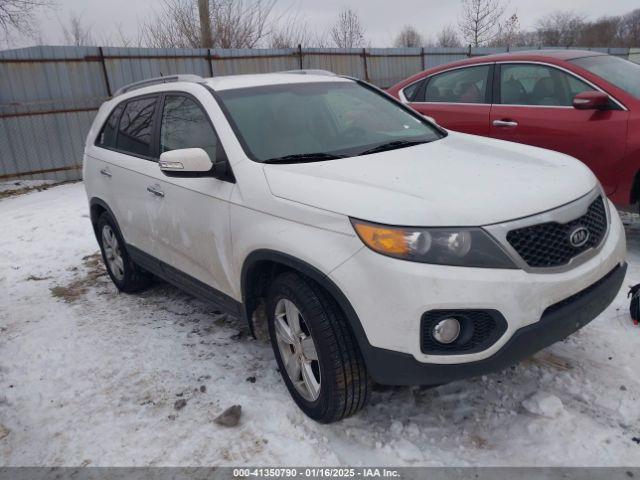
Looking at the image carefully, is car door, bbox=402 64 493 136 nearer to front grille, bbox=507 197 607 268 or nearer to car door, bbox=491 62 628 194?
car door, bbox=491 62 628 194

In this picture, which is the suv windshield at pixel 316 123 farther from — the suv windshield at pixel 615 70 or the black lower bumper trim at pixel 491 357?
the suv windshield at pixel 615 70

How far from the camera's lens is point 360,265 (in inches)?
87.0

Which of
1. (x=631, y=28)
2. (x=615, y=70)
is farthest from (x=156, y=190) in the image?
(x=631, y=28)

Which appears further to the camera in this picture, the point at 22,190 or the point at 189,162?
the point at 22,190

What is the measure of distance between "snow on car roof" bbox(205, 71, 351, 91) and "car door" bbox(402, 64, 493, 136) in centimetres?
197

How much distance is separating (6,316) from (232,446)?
2819 mm

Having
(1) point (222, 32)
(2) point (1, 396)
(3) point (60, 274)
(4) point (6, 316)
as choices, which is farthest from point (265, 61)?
(2) point (1, 396)

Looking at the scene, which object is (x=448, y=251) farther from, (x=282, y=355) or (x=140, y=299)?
(x=140, y=299)

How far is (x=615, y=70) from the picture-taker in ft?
16.1

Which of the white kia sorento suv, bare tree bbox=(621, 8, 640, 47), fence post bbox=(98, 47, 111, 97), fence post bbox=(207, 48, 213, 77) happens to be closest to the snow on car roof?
the white kia sorento suv

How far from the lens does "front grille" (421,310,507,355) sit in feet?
7.06

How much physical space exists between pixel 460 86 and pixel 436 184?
3613 millimetres

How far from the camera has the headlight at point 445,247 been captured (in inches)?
84.7

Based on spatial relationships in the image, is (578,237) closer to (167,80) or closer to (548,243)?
(548,243)
